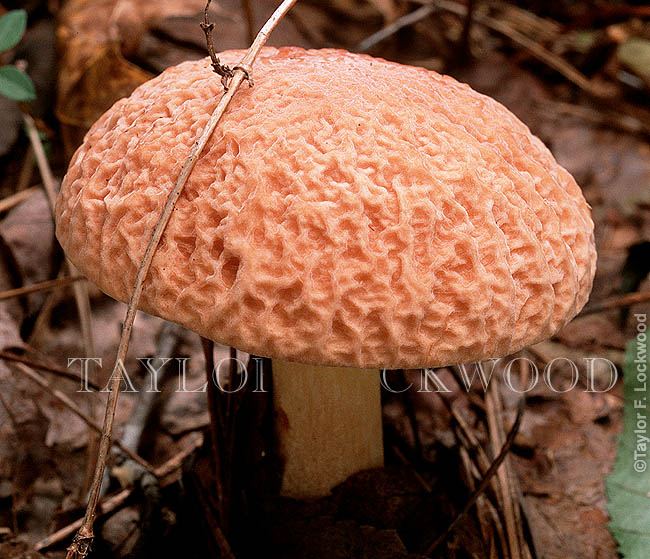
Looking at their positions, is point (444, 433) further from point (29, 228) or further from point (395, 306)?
point (29, 228)

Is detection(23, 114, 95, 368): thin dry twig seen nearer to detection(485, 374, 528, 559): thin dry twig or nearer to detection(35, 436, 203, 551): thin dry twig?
detection(35, 436, 203, 551): thin dry twig

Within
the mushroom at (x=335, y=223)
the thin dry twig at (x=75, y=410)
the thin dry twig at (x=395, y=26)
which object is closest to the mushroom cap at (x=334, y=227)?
the mushroom at (x=335, y=223)

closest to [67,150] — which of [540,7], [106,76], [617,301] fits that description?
[106,76]

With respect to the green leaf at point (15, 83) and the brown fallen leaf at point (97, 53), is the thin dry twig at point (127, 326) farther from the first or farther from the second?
the brown fallen leaf at point (97, 53)

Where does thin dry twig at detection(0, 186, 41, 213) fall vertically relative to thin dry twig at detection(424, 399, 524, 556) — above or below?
above

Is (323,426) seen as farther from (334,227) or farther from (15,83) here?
(15,83)

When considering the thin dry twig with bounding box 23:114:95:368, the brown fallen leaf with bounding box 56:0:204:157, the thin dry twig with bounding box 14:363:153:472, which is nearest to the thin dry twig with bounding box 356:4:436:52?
the brown fallen leaf with bounding box 56:0:204:157

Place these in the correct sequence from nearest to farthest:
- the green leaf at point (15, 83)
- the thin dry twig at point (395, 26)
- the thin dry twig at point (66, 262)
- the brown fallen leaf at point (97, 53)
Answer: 1. the green leaf at point (15, 83)
2. the thin dry twig at point (66, 262)
3. the brown fallen leaf at point (97, 53)
4. the thin dry twig at point (395, 26)
